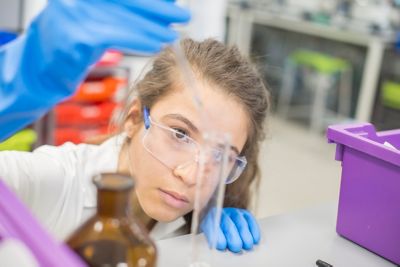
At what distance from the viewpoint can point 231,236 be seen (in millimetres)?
954

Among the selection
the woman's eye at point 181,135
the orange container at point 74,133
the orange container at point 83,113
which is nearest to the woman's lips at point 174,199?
the woman's eye at point 181,135

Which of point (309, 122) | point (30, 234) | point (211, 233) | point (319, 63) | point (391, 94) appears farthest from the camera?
point (309, 122)

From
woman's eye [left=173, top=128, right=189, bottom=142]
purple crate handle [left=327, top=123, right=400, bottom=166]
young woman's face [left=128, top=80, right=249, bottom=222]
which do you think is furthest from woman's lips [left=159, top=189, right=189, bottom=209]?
purple crate handle [left=327, top=123, right=400, bottom=166]

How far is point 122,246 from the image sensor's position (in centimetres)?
53

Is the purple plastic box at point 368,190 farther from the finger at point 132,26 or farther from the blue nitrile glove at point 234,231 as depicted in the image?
the finger at point 132,26

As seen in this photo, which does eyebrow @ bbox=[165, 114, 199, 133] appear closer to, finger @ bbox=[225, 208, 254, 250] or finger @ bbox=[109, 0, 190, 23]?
finger @ bbox=[225, 208, 254, 250]

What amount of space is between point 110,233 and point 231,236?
46 centimetres

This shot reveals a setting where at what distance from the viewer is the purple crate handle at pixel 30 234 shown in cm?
47

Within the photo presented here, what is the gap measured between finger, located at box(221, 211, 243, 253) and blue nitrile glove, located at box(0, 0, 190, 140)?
1.38 feet

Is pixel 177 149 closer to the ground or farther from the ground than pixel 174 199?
farther from the ground

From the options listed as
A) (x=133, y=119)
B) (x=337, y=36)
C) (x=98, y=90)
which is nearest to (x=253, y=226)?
(x=133, y=119)

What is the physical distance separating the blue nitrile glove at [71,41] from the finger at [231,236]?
421 mm

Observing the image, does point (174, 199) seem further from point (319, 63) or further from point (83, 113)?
point (319, 63)

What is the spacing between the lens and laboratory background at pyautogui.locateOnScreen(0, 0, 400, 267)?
95 cm
